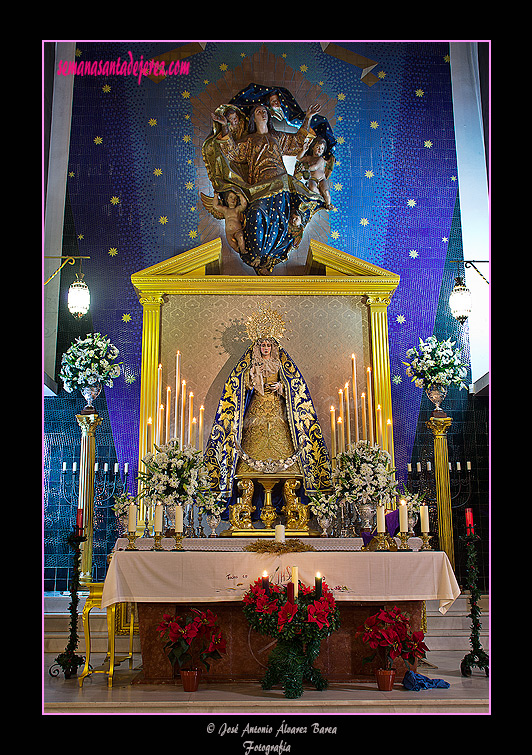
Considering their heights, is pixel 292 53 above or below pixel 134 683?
above

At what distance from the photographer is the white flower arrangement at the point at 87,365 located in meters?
9.61

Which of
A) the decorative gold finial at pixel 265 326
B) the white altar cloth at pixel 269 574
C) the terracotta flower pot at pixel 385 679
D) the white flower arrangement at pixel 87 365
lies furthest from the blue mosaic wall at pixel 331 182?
the terracotta flower pot at pixel 385 679

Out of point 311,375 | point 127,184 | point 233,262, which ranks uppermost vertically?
point 127,184

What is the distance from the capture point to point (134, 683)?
21.2ft

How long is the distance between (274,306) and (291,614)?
A: 5394 millimetres

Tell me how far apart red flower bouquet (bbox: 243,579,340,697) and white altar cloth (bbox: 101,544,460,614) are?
44cm

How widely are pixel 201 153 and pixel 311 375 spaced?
3.92 meters

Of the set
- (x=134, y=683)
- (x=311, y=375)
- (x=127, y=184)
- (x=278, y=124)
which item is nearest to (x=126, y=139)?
(x=127, y=184)

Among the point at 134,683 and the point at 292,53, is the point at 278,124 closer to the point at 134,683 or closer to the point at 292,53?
the point at 292,53

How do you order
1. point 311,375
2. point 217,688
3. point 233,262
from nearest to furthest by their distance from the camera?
point 217,688 < point 311,375 < point 233,262

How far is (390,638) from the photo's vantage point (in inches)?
240

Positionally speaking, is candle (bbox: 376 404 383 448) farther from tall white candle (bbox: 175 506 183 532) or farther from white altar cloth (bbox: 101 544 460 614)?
tall white candle (bbox: 175 506 183 532)

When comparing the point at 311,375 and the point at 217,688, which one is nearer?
the point at 217,688

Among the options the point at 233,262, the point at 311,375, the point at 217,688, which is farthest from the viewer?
the point at 233,262
